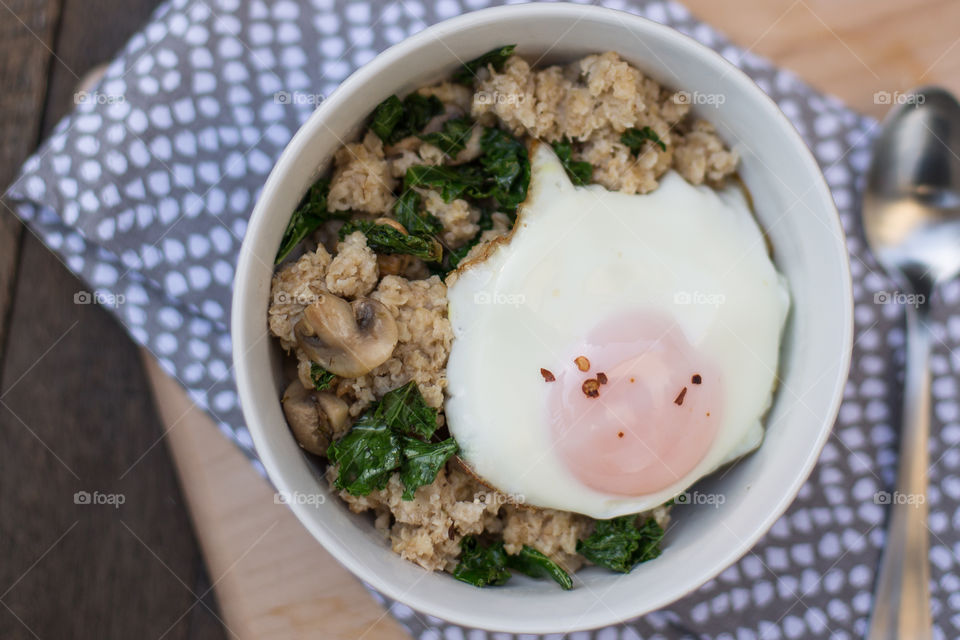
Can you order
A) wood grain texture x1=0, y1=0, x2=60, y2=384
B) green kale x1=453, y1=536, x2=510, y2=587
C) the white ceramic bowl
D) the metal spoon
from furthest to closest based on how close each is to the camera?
wood grain texture x1=0, y1=0, x2=60, y2=384
the metal spoon
green kale x1=453, y1=536, x2=510, y2=587
the white ceramic bowl

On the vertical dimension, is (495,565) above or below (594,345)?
below

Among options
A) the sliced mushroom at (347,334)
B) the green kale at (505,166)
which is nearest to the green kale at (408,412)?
the sliced mushroom at (347,334)

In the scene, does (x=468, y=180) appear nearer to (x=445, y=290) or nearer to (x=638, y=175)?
(x=445, y=290)

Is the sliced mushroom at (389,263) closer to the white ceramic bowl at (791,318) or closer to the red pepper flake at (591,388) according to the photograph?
the white ceramic bowl at (791,318)

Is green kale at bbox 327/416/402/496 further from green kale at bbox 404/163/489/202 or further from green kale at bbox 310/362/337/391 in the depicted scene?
green kale at bbox 404/163/489/202

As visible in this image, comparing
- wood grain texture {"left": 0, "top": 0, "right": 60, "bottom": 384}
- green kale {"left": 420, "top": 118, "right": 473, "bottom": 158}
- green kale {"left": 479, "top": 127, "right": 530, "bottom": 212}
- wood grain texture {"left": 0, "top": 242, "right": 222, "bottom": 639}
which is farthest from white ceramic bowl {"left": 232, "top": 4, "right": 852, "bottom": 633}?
wood grain texture {"left": 0, "top": 0, "right": 60, "bottom": 384}

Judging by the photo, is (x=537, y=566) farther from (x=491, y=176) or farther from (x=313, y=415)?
(x=491, y=176)

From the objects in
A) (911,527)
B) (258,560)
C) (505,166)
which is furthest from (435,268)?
(911,527)
